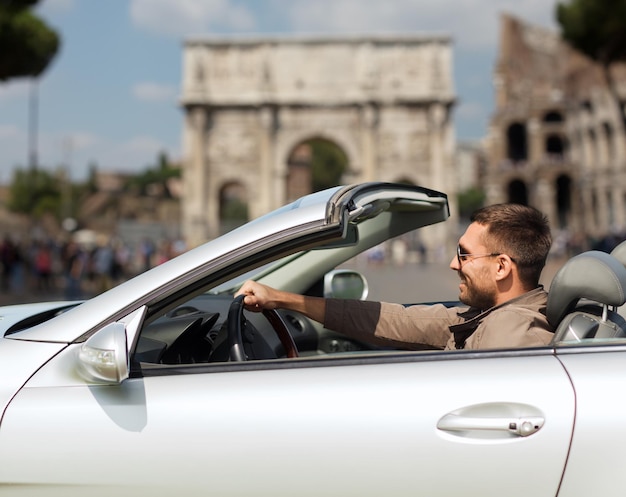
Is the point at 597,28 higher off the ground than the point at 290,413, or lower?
higher

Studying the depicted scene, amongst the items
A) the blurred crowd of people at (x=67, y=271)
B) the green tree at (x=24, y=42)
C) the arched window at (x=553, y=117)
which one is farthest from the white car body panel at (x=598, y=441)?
the arched window at (x=553, y=117)

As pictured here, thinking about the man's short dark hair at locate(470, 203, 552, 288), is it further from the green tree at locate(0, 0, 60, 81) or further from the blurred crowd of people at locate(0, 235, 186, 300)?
the green tree at locate(0, 0, 60, 81)

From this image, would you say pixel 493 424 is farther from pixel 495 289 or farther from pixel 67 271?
pixel 67 271

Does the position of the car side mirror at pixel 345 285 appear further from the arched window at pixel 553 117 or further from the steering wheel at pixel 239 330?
the arched window at pixel 553 117

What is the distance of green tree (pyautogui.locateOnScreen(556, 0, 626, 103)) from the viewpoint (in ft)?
70.6

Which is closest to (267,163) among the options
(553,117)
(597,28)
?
(597,28)

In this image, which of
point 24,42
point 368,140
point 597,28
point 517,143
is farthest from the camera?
point 517,143

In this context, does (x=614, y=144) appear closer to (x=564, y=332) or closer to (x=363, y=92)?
(x=363, y=92)

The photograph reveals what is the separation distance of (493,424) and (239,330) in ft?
2.67

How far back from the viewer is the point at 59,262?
955 inches

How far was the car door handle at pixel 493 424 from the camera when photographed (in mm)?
1760

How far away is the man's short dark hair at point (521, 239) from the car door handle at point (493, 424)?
2.15 feet

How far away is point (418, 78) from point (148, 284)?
3523cm

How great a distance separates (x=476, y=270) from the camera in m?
2.33
